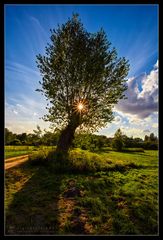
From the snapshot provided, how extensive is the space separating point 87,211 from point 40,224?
2263 mm

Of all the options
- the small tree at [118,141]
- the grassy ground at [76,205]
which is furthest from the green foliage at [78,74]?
the small tree at [118,141]

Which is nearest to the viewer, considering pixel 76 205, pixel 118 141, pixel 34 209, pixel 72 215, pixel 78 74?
pixel 72 215

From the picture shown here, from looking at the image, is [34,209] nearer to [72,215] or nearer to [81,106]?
[72,215]

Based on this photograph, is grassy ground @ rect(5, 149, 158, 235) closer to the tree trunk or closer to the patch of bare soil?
the patch of bare soil

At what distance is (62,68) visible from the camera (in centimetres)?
1869

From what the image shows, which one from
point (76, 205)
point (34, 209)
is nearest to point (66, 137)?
point (76, 205)

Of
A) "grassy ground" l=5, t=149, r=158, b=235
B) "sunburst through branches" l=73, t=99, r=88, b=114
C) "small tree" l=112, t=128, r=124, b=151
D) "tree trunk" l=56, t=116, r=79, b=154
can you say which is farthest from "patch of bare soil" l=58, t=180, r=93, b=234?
"small tree" l=112, t=128, r=124, b=151

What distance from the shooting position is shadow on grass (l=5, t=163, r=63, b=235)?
22.4 feet

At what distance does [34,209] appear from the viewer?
327 inches

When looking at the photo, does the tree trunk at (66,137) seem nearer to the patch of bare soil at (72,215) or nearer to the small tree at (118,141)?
the patch of bare soil at (72,215)

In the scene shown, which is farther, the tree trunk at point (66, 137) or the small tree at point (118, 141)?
the small tree at point (118, 141)

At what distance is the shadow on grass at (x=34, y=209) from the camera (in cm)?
682
